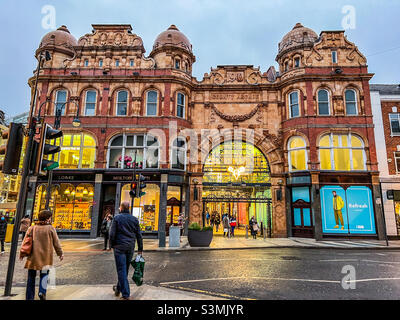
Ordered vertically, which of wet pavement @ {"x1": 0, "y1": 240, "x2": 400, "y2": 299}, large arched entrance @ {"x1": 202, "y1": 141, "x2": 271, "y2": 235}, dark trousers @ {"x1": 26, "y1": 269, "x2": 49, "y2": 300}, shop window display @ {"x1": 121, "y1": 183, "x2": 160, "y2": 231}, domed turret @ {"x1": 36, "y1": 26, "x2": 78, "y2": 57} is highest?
domed turret @ {"x1": 36, "y1": 26, "x2": 78, "y2": 57}

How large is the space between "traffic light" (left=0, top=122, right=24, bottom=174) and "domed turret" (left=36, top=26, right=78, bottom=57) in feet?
70.7

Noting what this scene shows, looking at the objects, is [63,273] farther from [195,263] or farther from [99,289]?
[195,263]

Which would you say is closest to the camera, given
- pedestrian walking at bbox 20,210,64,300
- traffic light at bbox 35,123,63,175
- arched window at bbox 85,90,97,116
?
pedestrian walking at bbox 20,210,64,300

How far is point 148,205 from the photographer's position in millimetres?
19859

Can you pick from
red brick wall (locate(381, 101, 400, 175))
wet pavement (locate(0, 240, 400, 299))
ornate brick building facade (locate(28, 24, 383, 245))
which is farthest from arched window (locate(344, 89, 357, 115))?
wet pavement (locate(0, 240, 400, 299))

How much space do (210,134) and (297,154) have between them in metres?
7.41

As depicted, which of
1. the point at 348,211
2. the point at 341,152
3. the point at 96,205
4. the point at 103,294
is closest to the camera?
the point at 103,294

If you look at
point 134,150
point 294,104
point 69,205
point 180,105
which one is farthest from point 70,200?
point 294,104

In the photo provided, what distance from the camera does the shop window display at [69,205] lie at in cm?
1953

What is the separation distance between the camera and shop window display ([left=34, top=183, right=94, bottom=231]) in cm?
1953

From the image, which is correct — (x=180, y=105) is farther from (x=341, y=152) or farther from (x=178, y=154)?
(x=341, y=152)

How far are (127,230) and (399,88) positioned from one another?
89.2 feet

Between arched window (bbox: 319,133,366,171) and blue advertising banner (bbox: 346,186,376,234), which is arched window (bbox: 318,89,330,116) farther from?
blue advertising banner (bbox: 346,186,376,234)

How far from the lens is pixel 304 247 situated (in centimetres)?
1516
